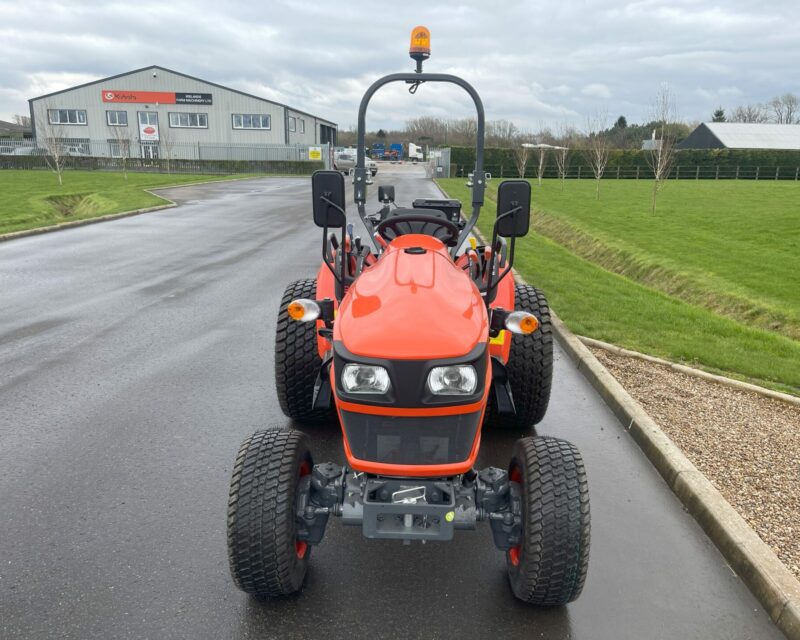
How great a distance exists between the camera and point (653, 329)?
6914mm

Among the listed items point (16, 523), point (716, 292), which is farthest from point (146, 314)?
point (716, 292)

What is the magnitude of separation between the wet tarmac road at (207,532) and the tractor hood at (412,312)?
119cm

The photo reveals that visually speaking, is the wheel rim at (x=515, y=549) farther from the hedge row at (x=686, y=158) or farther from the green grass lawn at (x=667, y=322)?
the hedge row at (x=686, y=158)

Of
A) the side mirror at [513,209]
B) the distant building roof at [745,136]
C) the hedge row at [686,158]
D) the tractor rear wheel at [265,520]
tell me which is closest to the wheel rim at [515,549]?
the tractor rear wheel at [265,520]

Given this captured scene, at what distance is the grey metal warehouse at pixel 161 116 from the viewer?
49.7m

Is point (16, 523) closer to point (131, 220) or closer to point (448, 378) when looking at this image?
point (448, 378)

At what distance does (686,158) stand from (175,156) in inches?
1529

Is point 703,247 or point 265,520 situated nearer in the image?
point 265,520

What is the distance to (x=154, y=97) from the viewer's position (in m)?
50.2

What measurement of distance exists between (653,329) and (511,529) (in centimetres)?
488

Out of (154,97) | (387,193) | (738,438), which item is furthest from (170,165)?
(738,438)

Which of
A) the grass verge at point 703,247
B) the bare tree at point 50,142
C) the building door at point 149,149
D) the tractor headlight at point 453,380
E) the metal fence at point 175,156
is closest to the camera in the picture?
the tractor headlight at point 453,380

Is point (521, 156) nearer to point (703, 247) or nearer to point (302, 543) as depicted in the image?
point (703, 247)

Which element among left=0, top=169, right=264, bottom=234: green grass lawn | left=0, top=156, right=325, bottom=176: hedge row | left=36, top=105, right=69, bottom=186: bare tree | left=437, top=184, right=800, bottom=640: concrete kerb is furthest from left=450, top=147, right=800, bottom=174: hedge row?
left=437, top=184, right=800, bottom=640: concrete kerb
